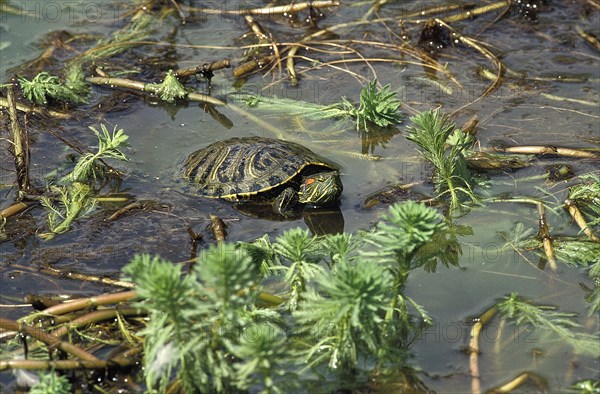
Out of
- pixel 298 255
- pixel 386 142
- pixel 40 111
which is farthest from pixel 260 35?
pixel 298 255

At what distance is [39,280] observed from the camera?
19.5 feet

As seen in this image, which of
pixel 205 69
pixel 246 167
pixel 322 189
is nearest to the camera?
pixel 322 189

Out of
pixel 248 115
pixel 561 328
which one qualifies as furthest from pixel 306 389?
pixel 248 115

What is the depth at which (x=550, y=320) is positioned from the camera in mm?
5359

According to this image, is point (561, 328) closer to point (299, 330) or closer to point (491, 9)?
point (299, 330)

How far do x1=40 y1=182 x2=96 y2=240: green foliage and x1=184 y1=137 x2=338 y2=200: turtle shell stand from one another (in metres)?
0.96

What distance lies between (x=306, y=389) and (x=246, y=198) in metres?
2.72

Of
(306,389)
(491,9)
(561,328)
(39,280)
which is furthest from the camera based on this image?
(491,9)

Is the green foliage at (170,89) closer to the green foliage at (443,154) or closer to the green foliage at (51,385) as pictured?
the green foliage at (443,154)

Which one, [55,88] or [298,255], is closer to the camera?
[298,255]

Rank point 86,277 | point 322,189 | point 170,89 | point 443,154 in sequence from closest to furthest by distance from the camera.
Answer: point 86,277 < point 443,154 < point 322,189 < point 170,89

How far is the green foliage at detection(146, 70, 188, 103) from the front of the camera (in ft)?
27.6

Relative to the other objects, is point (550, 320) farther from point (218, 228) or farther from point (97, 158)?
point (97, 158)

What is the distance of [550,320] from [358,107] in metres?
3.75
